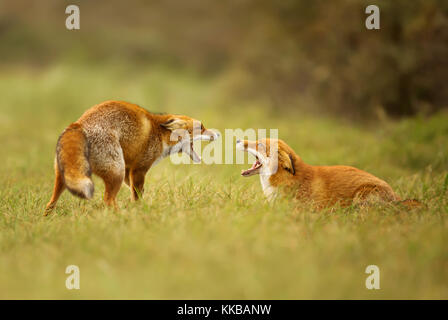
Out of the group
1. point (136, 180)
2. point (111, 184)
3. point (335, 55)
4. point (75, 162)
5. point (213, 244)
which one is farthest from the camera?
point (335, 55)

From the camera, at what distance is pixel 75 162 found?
4.32 m

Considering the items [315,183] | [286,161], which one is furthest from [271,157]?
[315,183]

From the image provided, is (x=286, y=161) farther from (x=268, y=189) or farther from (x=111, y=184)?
(x=111, y=184)

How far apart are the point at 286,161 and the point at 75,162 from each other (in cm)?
221

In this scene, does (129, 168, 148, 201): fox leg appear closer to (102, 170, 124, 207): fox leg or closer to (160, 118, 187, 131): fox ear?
(102, 170, 124, 207): fox leg

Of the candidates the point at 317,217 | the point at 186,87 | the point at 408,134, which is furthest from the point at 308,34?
the point at 317,217

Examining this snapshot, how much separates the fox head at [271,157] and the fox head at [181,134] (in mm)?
693

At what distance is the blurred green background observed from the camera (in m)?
3.31

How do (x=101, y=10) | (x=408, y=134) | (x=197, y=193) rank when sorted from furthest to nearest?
(x=101, y=10)
(x=408, y=134)
(x=197, y=193)

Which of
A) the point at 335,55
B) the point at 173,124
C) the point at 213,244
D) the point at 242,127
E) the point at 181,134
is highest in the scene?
the point at 335,55

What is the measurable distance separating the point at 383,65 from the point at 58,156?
31.6 ft

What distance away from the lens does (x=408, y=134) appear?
8.94 meters

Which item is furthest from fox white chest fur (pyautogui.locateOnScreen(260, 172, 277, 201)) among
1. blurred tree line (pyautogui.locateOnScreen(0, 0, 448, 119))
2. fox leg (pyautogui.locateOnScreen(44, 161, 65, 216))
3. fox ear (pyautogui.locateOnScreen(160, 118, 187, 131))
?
blurred tree line (pyautogui.locateOnScreen(0, 0, 448, 119))

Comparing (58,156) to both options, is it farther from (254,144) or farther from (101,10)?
(101,10)
